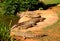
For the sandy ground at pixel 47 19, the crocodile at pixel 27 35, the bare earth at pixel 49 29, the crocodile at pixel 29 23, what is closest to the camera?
the bare earth at pixel 49 29

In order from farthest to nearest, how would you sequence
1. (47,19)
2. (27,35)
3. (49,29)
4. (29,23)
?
(47,19) < (29,23) < (49,29) < (27,35)

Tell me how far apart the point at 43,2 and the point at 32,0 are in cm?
248

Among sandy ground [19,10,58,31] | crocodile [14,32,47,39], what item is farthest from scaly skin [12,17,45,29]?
crocodile [14,32,47,39]

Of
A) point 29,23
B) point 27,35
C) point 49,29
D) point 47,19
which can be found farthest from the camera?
point 47,19

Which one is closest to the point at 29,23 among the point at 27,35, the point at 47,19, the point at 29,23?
the point at 29,23

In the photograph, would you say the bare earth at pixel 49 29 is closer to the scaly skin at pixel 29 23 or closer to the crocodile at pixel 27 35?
the crocodile at pixel 27 35

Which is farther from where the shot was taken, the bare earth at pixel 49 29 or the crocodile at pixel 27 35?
the crocodile at pixel 27 35

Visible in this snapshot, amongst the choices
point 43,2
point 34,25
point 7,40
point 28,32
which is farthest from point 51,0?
point 7,40

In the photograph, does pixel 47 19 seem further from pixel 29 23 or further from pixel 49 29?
pixel 49 29

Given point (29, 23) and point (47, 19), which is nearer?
point (29, 23)

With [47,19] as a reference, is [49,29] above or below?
above

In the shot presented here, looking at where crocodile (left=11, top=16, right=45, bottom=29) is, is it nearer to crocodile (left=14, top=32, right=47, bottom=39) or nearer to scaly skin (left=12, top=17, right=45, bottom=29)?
scaly skin (left=12, top=17, right=45, bottom=29)

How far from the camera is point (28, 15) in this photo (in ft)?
52.7

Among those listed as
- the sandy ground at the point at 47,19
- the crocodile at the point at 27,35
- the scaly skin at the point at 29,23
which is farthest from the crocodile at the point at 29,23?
the crocodile at the point at 27,35
